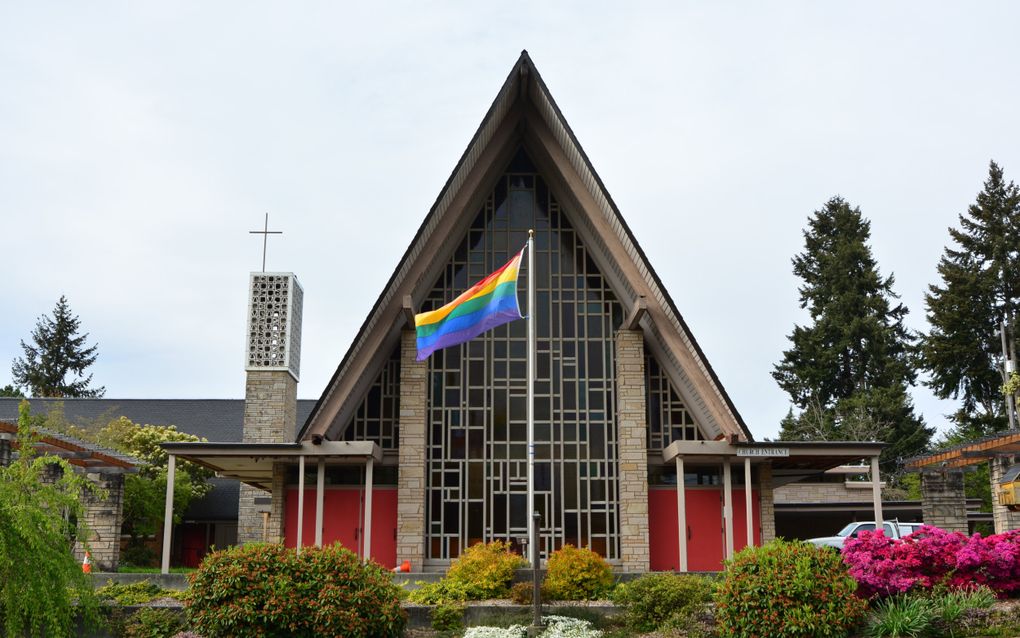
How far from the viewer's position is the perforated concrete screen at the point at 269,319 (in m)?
27.1

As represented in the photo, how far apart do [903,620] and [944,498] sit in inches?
474

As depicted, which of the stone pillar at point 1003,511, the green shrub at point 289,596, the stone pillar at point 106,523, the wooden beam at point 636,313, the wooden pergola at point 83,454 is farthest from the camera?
the stone pillar at point 1003,511

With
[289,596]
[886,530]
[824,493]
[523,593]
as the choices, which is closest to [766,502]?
[886,530]

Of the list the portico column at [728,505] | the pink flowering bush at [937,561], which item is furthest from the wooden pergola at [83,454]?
the pink flowering bush at [937,561]

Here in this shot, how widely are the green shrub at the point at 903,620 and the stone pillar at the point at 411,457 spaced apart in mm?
9185

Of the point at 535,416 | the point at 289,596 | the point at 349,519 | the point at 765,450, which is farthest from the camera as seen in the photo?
the point at 349,519

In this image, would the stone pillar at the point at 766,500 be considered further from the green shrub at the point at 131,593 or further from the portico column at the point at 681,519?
the green shrub at the point at 131,593

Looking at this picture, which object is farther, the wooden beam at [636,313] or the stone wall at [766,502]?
the stone wall at [766,502]

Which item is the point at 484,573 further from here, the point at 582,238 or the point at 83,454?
the point at 83,454

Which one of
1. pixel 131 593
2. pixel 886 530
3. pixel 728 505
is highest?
pixel 728 505

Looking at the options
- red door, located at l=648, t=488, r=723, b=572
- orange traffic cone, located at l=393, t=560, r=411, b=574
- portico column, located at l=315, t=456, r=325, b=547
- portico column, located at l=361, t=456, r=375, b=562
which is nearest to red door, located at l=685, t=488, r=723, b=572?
red door, located at l=648, t=488, r=723, b=572

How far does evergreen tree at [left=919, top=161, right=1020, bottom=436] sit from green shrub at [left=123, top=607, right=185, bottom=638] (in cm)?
3185

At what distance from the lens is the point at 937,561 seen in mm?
12523

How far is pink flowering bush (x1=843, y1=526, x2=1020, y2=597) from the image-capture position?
12188 millimetres
